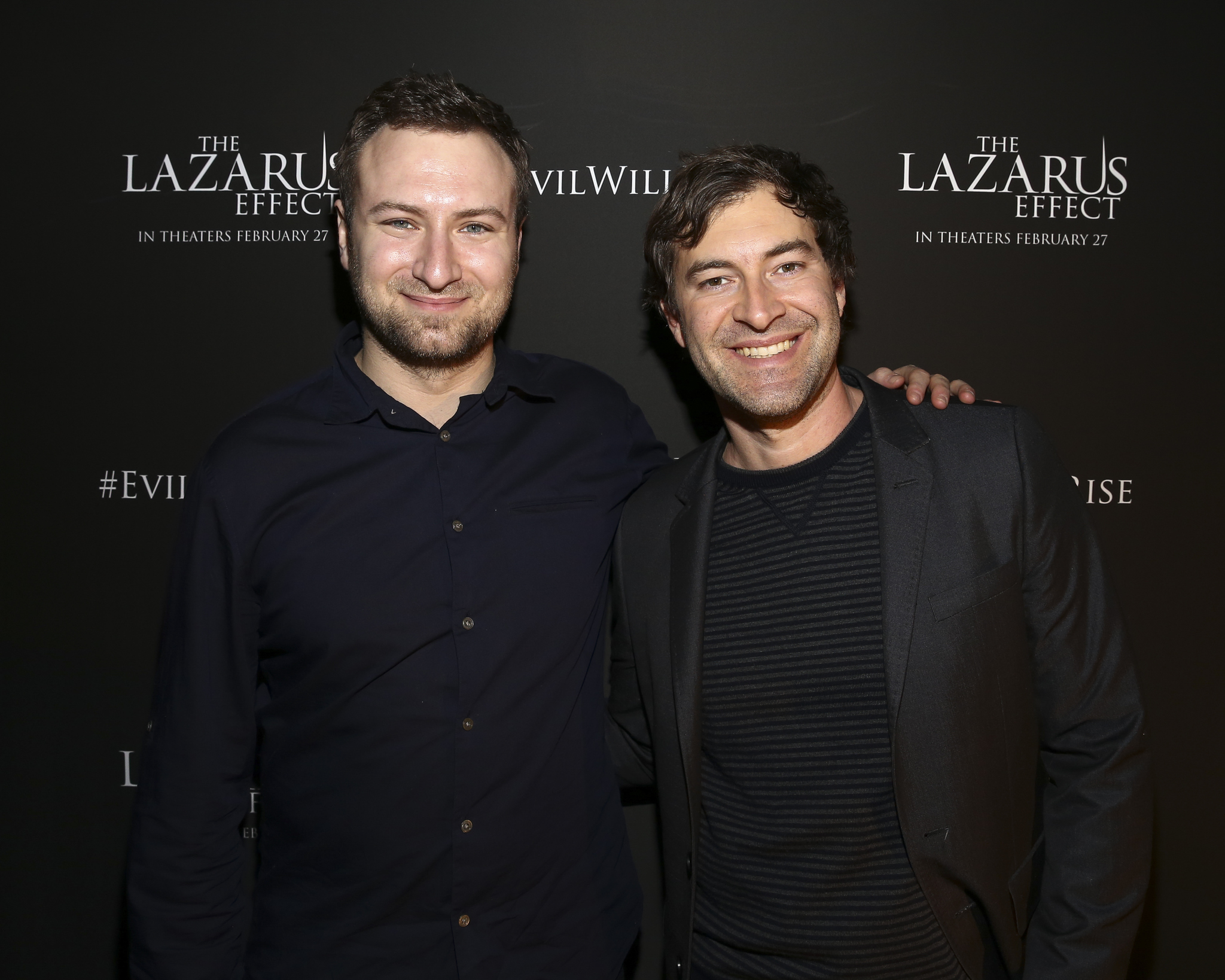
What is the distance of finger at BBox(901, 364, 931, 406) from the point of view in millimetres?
1720

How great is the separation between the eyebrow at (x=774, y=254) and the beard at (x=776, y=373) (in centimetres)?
13

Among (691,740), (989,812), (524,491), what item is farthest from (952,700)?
(524,491)

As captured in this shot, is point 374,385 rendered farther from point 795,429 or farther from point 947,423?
point 947,423

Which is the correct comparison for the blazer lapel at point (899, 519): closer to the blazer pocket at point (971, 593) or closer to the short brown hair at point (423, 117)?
the blazer pocket at point (971, 593)

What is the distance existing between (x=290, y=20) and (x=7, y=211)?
92 cm

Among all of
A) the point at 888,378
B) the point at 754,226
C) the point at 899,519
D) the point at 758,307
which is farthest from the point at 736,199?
the point at 899,519

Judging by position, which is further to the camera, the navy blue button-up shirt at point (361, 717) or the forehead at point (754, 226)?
the forehead at point (754, 226)

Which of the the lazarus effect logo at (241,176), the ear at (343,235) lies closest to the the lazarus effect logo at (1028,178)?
the ear at (343,235)

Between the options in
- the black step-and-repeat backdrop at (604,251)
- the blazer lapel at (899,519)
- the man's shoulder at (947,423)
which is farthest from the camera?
the black step-and-repeat backdrop at (604,251)

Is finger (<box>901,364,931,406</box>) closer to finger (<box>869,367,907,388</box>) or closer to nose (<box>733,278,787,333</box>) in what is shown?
finger (<box>869,367,907,388</box>)

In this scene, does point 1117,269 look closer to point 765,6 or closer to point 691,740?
point 765,6

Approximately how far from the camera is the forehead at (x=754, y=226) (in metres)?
1.72

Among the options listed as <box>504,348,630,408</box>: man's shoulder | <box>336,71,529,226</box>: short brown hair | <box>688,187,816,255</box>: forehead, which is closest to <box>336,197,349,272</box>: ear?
<box>336,71,529,226</box>: short brown hair

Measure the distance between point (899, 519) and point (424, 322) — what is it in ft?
3.23
